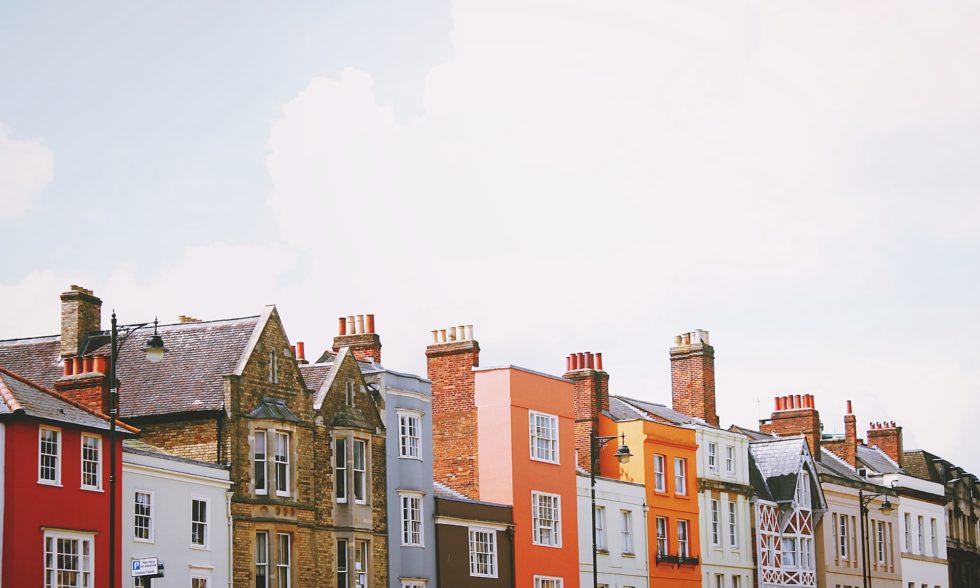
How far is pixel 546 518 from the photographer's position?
64.7 m

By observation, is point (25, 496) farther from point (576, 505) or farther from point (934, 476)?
point (934, 476)

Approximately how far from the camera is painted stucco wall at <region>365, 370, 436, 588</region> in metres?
57.2

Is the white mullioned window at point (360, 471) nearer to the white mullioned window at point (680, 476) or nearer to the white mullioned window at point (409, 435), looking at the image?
the white mullioned window at point (409, 435)

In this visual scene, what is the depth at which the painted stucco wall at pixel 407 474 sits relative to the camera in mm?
57188

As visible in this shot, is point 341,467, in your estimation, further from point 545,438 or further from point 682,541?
point 682,541

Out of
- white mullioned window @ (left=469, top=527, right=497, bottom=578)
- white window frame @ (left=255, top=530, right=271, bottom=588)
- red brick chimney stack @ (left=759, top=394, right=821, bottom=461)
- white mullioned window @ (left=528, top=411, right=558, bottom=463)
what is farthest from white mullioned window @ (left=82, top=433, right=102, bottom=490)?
red brick chimney stack @ (left=759, top=394, right=821, bottom=461)

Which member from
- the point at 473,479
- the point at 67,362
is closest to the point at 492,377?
the point at 473,479

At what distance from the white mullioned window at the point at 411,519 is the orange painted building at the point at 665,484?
14097mm

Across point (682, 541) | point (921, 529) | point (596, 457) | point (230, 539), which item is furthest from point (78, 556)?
point (921, 529)

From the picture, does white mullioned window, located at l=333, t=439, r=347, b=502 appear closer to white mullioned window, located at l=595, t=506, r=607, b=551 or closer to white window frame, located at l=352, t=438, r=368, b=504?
white window frame, located at l=352, t=438, r=368, b=504

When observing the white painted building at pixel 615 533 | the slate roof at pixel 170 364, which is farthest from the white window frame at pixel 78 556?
the white painted building at pixel 615 533

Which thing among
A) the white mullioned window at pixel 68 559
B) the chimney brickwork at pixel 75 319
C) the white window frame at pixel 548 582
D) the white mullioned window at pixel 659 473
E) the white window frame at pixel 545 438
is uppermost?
the chimney brickwork at pixel 75 319

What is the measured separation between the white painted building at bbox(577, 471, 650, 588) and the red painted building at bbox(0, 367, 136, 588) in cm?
2545

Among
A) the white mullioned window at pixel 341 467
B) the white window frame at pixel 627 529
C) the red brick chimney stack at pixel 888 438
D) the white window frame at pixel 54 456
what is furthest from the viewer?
the red brick chimney stack at pixel 888 438
